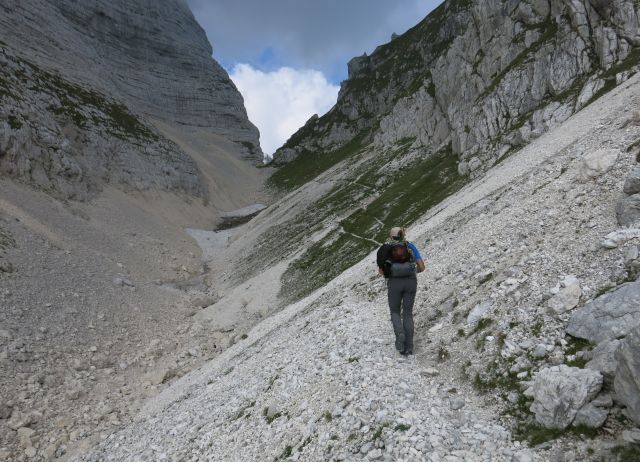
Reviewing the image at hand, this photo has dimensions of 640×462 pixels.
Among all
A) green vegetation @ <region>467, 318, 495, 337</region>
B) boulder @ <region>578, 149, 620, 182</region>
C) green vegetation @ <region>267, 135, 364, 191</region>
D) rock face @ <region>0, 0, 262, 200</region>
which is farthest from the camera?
green vegetation @ <region>267, 135, 364, 191</region>

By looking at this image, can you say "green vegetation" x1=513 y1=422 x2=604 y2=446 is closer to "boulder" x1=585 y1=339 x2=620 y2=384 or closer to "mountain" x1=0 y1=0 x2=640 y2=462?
"mountain" x1=0 y1=0 x2=640 y2=462

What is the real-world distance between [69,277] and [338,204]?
1723 inches

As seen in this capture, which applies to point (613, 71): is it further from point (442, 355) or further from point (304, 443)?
point (304, 443)

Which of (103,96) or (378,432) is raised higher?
(103,96)

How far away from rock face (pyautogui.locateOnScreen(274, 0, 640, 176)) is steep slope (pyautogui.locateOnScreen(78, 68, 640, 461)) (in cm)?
472

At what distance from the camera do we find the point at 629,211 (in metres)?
11.7

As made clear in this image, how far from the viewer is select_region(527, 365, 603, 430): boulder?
280 inches

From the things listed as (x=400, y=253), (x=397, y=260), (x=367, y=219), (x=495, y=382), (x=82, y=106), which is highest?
(x=82, y=106)

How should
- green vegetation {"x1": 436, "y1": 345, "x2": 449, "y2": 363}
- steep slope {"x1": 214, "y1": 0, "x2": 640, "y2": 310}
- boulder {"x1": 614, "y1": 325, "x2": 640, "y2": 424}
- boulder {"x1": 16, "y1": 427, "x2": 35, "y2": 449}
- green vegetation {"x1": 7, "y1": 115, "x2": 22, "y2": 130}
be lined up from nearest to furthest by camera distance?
boulder {"x1": 614, "y1": 325, "x2": 640, "y2": 424}
green vegetation {"x1": 436, "y1": 345, "x2": 449, "y2": 363}
boulder {"x1": 16, "y1": 427, "x2": 35, "y2": 449}
steep slope {"x1": 214, "y1": 0, "x2": 640, "y2": 310}
green vegetation {"x1": 7, "y1": 115, "x2": 22, "y2": 130}

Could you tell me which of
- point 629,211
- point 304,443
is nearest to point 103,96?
point 304,443

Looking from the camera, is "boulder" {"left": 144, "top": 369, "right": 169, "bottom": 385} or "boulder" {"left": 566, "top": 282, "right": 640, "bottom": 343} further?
"boulder" {"left": 144, "top": 369, "right": 169, "bottom": 385}

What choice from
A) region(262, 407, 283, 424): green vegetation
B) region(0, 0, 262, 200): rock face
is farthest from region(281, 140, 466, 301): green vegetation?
region(0, 0, 262, 200): rock face

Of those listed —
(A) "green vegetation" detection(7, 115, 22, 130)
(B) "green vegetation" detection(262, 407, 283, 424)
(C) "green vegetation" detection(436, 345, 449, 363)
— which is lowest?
(C) "green vegetation" detection(436, 345, 449, 363)

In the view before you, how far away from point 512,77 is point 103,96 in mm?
102733
